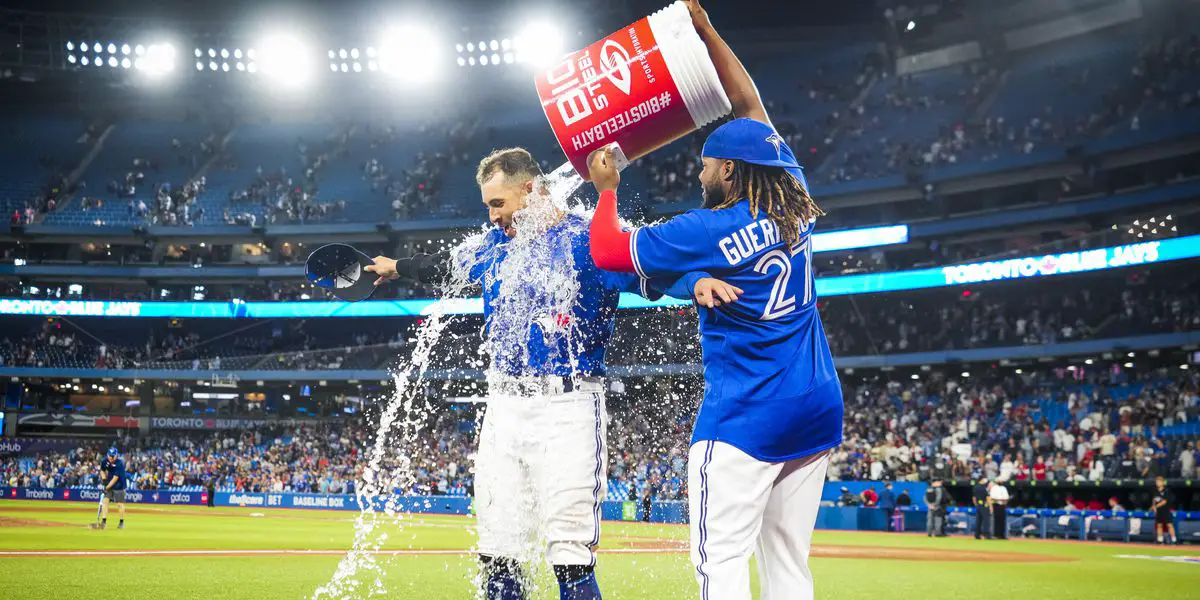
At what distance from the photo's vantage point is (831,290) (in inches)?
1551

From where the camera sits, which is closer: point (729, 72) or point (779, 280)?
point (779, 280)

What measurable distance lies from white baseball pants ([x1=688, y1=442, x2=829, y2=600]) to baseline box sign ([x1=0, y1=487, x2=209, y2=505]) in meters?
38.8

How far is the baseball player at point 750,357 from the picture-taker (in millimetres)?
3402

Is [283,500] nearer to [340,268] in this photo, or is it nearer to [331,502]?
[331,502]

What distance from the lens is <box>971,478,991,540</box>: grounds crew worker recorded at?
23.2 meters

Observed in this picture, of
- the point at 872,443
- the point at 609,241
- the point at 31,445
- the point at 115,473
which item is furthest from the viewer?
the point at 31,445

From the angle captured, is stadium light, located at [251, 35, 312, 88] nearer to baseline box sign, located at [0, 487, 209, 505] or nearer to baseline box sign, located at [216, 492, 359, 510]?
baseline box sign, located at [0, 487, 209, 505]

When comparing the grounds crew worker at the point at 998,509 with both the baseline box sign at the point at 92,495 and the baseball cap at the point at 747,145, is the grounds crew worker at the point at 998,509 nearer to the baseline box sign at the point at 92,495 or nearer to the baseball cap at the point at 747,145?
the baseball cap at the point at 747,145

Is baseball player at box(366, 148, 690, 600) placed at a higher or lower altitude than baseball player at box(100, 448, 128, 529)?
higher

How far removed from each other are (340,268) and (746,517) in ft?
10.0

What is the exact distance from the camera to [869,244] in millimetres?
39000

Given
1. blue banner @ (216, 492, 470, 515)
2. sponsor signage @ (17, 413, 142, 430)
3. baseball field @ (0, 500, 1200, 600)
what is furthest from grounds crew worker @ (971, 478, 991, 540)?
sponsor signage @ (17, 413, 142, 430)

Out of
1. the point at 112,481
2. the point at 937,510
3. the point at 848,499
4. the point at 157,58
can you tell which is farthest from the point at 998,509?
the point at 157,58

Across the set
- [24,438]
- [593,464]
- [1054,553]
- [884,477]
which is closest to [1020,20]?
[884,477]
